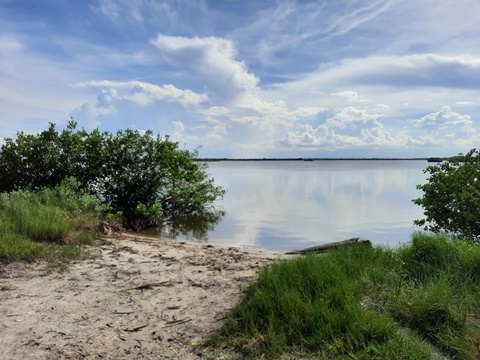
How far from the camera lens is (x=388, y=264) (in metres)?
5.86

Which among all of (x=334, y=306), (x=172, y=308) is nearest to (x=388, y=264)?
(x=334, y=306)

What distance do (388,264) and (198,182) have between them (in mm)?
12314

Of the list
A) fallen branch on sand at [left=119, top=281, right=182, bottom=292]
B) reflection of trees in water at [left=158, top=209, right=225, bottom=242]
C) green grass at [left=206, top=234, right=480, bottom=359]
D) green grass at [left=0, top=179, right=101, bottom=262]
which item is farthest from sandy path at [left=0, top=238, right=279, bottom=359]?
reflection of trees in water at [left=158, top=209, right=225, bottom=242]

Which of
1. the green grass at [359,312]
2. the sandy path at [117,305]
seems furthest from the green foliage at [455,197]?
the sandy path at [117,305]

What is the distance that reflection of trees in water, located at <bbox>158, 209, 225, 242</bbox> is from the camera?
14422 mm

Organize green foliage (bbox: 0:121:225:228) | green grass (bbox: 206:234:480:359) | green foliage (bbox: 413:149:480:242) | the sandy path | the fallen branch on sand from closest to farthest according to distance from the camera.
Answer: green grass (bbox: 206:234:480:359)
the sandy path
the fallen branch on sand
green foliage (bbox: 413:149:480:242)
green foliage (bbox: 0:121:225:228)

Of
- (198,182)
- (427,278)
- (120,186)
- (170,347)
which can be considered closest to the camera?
(170,347)

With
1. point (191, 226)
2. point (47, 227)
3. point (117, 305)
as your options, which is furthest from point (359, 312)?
point (191, 226)

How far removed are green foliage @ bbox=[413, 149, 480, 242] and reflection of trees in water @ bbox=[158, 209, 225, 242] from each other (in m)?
7.86

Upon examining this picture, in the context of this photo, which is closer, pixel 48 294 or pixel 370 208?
pixel 48 294

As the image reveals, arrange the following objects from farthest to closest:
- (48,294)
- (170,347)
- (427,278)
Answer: (48,294), (427,278), (170,347)

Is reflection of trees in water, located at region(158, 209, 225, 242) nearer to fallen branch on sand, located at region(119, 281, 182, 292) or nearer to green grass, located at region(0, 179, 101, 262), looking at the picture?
green grass, located at region(0, 179, 101, 262)

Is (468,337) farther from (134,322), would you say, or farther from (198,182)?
(198,182)

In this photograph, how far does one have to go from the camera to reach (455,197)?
9.83 m
